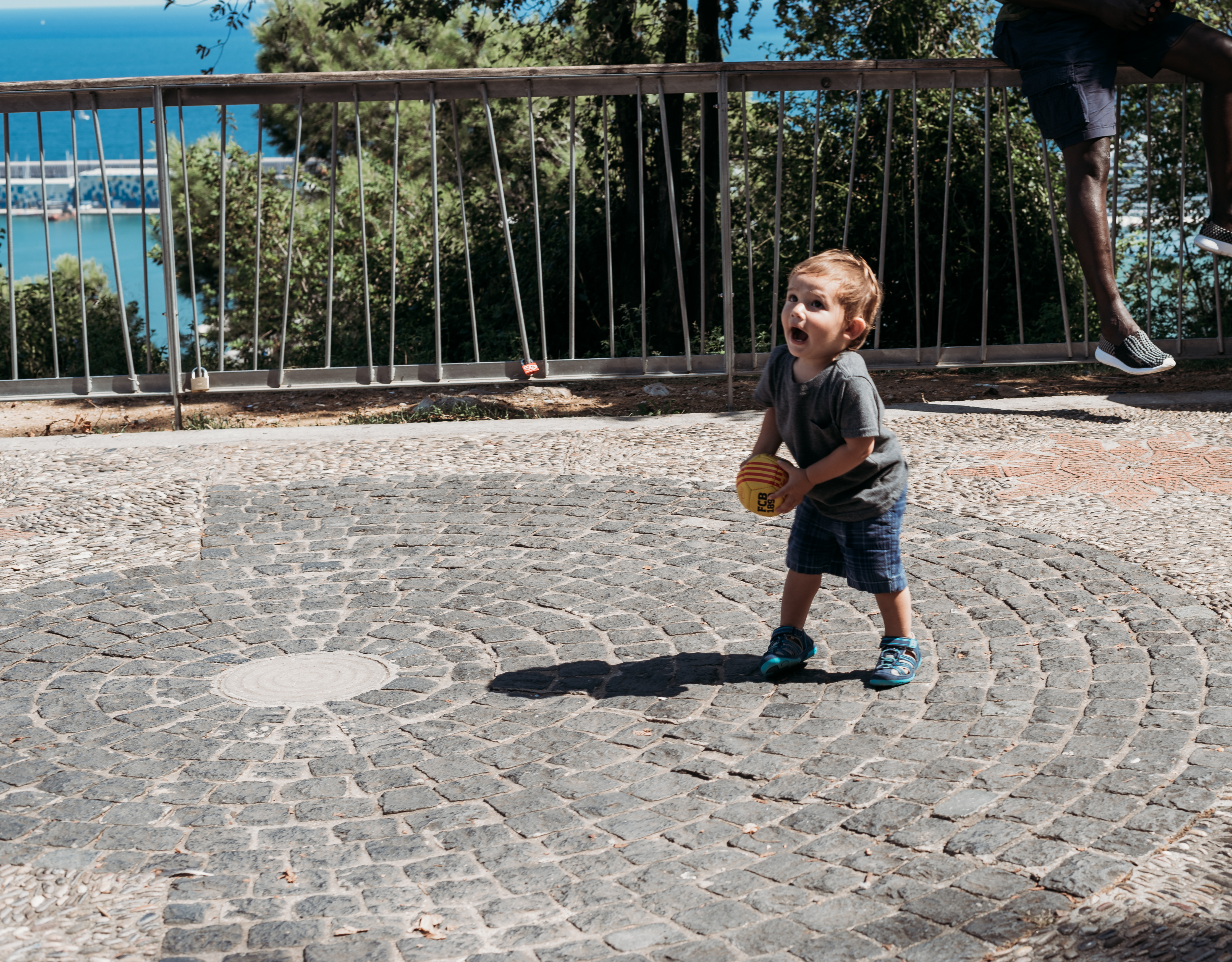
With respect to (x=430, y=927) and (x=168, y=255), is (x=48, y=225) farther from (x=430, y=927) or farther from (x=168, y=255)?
(x=430, y=927)

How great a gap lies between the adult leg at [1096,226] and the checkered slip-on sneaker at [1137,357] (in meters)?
0.03

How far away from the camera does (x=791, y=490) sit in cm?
377

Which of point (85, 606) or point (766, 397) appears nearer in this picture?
point (766, 397)

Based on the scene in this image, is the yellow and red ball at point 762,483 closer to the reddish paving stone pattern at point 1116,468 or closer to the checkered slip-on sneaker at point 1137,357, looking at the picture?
the reddish paving stone pattern at point 1116,468

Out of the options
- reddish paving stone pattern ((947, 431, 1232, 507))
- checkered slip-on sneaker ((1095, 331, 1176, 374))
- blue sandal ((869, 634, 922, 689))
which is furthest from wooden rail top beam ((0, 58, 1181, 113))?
blue sandal ((869, 634, 922, 689))

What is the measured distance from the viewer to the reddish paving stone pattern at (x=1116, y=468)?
597 cm

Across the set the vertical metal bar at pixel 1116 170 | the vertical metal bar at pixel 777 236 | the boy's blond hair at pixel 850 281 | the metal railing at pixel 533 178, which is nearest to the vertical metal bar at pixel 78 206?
the metal railing at pixel 533 178

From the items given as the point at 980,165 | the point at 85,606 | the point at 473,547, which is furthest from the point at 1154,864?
the point at 980,165

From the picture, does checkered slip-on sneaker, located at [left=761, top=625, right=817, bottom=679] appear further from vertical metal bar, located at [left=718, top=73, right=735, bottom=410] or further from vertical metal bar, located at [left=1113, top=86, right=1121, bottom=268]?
vertical metal bar, located at [left=1113, top=86, right=1121, bottom=268]

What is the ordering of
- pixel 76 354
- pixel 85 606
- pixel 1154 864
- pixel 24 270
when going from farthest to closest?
A: pixel 24 270
pixel 76 354
pixel 85 606
pixel 1154 864

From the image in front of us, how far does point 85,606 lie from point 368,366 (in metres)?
3.36

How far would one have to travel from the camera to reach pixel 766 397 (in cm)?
396

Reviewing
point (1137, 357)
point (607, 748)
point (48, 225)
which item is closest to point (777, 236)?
point (1137, 357)

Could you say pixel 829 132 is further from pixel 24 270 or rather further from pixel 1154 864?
pixel 24 270
